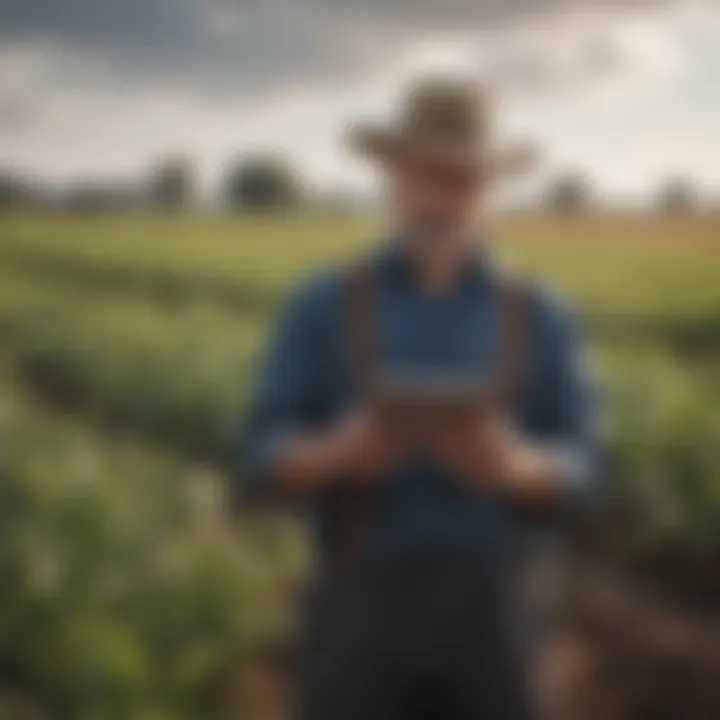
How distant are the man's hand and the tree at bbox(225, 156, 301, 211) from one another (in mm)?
337

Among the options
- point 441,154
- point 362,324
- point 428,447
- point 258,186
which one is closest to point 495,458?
point 428,447

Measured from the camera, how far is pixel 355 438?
142 cm

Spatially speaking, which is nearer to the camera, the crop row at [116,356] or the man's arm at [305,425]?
the man's arm at [305,425]

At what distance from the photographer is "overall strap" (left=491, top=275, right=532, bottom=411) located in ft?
4.65

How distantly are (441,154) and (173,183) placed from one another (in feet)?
1.10

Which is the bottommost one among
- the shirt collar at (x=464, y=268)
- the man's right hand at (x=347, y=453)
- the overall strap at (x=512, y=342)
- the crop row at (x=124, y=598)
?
the crop row at (x=124, y=598)

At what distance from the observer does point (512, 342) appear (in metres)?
1.43

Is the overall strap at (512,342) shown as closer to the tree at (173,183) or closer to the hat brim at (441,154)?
the hat brim at (441,154)

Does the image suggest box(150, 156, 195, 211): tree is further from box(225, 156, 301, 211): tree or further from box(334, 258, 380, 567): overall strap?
box(334, 258, 380, 567): overall strap

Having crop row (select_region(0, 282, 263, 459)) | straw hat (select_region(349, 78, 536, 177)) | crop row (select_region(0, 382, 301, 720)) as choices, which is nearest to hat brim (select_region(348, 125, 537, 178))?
straw hat (select_region(349, 78, 536, 177))

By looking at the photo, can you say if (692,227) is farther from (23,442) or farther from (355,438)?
(23,442)

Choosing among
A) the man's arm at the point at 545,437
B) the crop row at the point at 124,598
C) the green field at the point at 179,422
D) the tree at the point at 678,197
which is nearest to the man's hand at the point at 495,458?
the man's arm at the point at 545,437

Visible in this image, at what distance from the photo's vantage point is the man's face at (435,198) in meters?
1.43

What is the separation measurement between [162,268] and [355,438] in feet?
1.11
